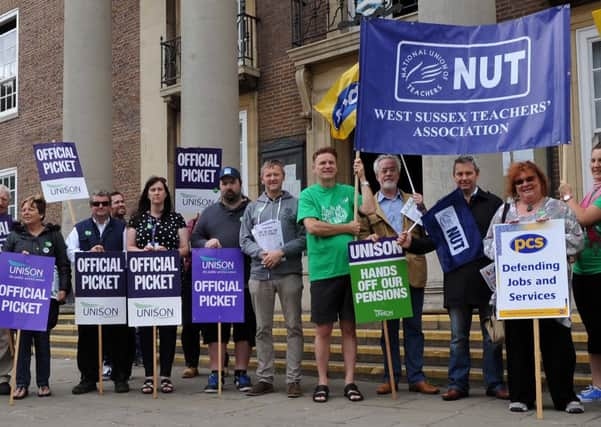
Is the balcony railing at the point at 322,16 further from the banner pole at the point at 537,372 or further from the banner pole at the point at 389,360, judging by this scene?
the banner pole at the point at 537,372

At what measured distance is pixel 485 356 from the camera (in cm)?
633

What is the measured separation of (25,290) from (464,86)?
4422 mm

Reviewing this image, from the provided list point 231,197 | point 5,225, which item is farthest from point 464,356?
point 5,225

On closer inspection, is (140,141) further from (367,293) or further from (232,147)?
(367,293)

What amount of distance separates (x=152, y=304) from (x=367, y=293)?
213cm

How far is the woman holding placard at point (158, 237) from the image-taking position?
738cm

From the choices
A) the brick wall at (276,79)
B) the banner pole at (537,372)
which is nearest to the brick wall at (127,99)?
the brick wall at (276,79)

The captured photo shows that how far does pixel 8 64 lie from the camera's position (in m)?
21.6

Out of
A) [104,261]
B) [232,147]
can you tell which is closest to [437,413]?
[104,261]

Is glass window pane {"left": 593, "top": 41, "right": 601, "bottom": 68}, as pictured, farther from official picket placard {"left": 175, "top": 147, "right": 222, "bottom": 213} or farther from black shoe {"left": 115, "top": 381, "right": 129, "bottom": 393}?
black shoe {"left": 115, "top": 381, "right": 129, "bottom": 393}

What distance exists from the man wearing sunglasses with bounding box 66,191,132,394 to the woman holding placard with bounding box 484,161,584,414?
12.4 feet

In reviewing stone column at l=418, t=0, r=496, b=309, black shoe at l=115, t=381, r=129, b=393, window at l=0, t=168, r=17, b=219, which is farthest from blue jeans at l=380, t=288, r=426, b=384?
window at l=0, t=168, r=17, b=219

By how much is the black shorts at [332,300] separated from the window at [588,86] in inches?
217

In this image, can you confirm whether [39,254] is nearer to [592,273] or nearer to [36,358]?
[36,358]
